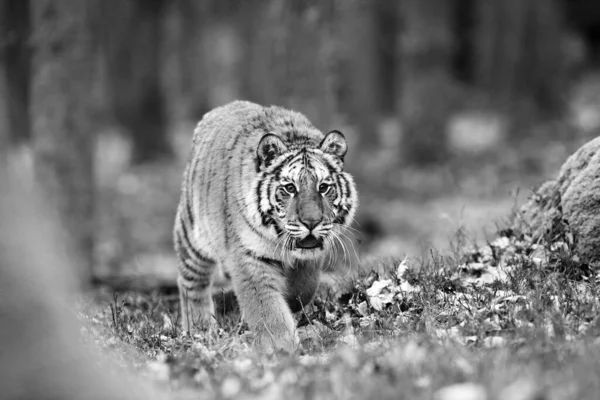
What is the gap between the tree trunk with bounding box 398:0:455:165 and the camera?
19328 millimetres

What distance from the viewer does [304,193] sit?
6465 mm

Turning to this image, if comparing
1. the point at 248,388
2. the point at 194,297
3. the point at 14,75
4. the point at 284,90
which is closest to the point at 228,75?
the point at 14,75

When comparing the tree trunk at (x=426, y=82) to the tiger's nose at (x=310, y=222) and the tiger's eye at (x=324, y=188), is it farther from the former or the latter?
the tiger's nose at (x=310, y=222)

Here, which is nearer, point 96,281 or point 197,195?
point 197,195

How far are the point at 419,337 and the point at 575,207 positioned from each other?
2397 millimetres

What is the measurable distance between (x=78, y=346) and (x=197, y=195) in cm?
395

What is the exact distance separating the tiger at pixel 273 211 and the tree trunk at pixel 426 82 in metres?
12.6

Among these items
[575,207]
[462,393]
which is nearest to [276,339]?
[462,393]

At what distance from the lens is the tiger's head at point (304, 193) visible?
6.42 m

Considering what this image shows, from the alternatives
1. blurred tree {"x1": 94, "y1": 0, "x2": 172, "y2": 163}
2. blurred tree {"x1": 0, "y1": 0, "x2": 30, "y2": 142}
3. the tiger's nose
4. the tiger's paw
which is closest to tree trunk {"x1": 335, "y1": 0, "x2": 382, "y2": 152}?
blurred tree {"x1": 94, "y1": 0, "x2": 172, "y2": 163}

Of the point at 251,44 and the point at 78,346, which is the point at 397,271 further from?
the point at 251,44

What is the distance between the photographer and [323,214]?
6.42 meters

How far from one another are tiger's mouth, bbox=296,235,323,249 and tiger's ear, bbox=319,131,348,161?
825 mm

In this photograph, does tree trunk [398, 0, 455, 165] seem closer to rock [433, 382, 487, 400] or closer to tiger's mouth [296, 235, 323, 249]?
tiger's mouth [296, 235, 323, 249]
